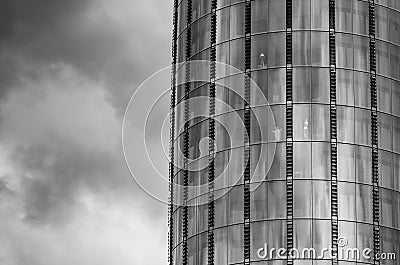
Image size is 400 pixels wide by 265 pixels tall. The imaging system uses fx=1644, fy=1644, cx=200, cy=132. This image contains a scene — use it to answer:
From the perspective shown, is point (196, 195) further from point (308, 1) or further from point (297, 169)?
point (308, 1)

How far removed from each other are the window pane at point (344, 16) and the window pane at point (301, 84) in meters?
5.27

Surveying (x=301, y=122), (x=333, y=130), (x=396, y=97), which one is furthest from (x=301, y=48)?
(x=396, y=97)

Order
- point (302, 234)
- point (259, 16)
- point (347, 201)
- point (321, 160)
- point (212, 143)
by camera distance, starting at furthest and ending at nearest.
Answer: point (259, 16)
point (212, 143)
point (321, 160)
point (347, 201)
point (302, 234)

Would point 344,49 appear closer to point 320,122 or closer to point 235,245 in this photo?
point 320,122

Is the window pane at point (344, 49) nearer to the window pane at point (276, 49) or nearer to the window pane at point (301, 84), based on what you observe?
the window pane at point (301, 84)

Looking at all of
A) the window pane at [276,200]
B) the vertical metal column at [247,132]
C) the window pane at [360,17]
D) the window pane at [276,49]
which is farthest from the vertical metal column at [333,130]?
the vertical metal column at [247,132]

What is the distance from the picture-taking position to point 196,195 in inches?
5851

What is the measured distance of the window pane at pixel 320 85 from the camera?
146m

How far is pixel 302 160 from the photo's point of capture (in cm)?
14425

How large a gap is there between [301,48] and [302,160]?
34.1 ft

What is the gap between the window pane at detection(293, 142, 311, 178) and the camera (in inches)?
5664

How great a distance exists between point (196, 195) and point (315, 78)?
15.1m

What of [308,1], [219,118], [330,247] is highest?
[308,1]

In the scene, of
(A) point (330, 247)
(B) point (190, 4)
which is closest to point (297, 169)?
(A) point (330, 247)
